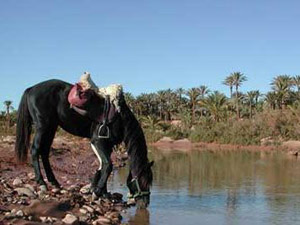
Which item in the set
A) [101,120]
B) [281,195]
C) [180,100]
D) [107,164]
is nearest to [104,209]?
[107,164]

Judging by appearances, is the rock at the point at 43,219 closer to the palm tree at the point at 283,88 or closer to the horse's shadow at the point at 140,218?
the horse's shadow at the point at 140,218

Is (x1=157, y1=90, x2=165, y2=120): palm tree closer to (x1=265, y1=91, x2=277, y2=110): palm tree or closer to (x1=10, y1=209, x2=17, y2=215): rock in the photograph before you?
(x1=265, y1=91, x2=277, y2=110): palm tree

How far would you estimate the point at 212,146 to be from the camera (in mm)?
47656

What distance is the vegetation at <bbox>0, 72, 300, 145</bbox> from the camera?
48938mm

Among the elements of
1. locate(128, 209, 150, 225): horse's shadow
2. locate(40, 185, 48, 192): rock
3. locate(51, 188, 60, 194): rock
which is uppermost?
locate(40, 185, 48, 192): rock

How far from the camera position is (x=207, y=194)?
10508mm

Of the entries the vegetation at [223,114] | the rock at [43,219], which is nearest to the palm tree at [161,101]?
the vegetation at [223,114]

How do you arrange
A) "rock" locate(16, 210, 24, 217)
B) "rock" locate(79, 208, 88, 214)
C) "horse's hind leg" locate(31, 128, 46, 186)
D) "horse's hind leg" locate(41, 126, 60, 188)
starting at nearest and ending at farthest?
"rock" locate(16, 210, 24, 217) → "rock" locate(79, 208, 88, 214) → "horse's hind leg" locate(31, 128, 46, 186) → "horse's hind leg" locate(41, 126, 60, 188)

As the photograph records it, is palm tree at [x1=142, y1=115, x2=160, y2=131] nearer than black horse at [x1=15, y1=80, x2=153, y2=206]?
No

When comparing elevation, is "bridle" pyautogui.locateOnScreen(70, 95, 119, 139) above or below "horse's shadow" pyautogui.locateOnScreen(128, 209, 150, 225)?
above

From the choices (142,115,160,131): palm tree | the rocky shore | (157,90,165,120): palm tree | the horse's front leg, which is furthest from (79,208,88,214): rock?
(157,90,165,120): palm tree

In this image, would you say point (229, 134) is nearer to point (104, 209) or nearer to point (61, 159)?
point (61, 159)

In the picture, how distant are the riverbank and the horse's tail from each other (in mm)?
27854

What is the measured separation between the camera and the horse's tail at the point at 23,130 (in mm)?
8352
